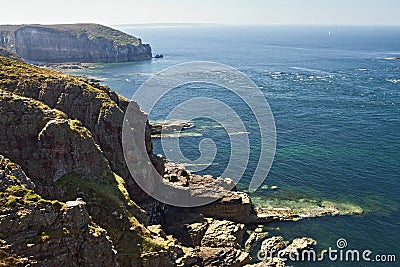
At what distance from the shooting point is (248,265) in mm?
50438

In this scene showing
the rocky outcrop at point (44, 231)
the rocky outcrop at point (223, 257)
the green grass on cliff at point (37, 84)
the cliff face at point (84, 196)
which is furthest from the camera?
the green grass on cliff at point (37, 84)

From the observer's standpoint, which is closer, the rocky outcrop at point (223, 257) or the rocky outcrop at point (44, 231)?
the rocky outcrop at point (44, 231)

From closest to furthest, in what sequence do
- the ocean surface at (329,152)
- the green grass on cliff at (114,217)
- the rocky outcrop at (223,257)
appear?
the green grass on cliff at (114,217) → the rocky outcrop at (223,257) → the ocean surface at (329,152)

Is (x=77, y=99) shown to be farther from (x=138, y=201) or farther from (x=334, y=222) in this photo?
(x=334, y=222)

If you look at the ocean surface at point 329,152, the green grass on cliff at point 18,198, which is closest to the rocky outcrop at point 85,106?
the green grass on cliff at point 18,198

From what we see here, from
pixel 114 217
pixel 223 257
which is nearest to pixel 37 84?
pixel 114 217

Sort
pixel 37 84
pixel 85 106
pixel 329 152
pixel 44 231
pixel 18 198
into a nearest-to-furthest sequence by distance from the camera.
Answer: pixel 44 231 → pixel 18 198 → pixel 37 84 → pixel 85 106 → pixel 329 152

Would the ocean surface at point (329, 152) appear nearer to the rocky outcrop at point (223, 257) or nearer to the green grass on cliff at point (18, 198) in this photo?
the rocky outcrop at point (223, 257)

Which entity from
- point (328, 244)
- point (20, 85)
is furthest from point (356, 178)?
point (20, 85)

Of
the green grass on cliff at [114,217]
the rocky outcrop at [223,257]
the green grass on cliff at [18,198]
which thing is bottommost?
the rocky outcrop at [223,257]

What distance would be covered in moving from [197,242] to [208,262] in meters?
6.10

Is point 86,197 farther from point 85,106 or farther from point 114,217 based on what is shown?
point 85,106

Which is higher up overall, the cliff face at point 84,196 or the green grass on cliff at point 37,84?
the green grass on cliff at point 37,84

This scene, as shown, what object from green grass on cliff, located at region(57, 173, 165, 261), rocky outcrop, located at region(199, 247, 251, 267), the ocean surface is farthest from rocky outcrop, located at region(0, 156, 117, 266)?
the ocean surface
